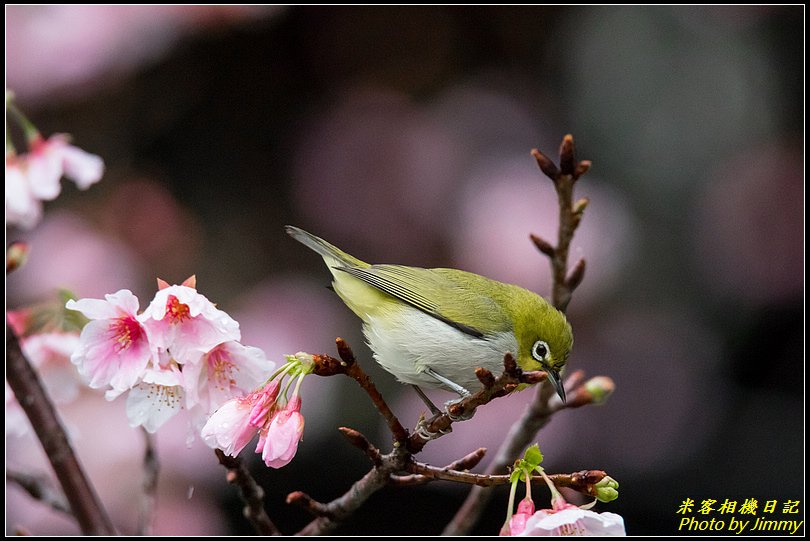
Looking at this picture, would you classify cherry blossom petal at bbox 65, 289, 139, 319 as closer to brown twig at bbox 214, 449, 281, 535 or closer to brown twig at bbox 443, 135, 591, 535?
brown twig at bbox 214, 449, 281, 535

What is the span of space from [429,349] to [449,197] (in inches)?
71.3

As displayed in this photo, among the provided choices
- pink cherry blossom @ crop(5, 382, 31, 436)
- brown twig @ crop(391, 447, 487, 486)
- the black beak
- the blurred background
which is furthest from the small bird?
the blurred background

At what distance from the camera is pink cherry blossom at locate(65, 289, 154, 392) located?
1.05 meters

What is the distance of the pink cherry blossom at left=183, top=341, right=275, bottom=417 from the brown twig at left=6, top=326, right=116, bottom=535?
31 centimetres

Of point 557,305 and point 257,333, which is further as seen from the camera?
point 257,333

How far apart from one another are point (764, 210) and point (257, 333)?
83.4 inches

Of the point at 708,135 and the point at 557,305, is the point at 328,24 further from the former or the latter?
the point at 557,305

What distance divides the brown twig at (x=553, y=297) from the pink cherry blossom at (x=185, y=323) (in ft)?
1.78

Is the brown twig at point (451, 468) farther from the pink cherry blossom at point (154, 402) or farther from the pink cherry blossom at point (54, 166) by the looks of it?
the pink cherry blossom at point (54, 166)

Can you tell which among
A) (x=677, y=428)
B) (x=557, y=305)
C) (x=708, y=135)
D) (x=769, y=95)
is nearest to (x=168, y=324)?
(x=557, y=305)

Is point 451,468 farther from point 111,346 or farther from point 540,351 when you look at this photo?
point 111,346

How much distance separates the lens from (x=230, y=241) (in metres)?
2.96

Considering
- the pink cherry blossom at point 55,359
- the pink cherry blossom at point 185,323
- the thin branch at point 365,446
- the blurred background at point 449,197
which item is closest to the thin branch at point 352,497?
the thin branch at point 365,446

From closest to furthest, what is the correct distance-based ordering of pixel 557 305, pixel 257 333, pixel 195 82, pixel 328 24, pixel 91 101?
pixel 557 305, pixel 257 333, pixel 91 101, pixel 195 82, pixel 328 24
